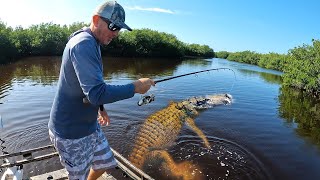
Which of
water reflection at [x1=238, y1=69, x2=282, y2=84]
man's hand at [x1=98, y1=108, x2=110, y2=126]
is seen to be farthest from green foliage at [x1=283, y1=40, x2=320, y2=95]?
man's hand at [x1=98, y1=108, x2=110, y2=126]

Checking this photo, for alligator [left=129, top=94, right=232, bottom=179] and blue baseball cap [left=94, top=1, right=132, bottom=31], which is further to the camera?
alligator [left=129, top=94, right=232, bottom=179]

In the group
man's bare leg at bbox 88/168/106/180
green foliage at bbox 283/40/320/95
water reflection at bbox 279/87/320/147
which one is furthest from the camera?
green foliage at bbox 283/40/320/95

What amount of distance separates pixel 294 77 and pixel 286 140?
2276cm

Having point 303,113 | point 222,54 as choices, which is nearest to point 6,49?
point 303,113

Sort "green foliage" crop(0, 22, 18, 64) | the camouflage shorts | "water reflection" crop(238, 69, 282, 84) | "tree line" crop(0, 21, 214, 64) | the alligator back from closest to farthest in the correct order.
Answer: the camouflage shorts → the alligator back → "green foliage" crop(0, 22, 18, 64) → "tree line" crop(0, 21, 214, 64) → "water reflection" crop(238, 69, 282, 84)

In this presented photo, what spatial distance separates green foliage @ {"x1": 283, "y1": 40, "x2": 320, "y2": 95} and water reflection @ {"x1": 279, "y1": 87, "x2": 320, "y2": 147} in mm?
1656

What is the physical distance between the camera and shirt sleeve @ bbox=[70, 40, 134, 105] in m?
2.88

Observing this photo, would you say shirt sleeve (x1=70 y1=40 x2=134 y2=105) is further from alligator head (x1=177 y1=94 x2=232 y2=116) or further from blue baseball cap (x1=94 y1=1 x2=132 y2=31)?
alligator head (x1=177 y1=94 x2=232 y2=116)

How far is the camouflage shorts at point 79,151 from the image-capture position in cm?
352

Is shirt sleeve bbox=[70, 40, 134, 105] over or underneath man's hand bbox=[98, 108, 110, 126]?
over

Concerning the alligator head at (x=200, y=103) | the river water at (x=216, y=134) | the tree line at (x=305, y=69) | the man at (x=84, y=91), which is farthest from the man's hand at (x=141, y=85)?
the tree line at (x=305, y=69)

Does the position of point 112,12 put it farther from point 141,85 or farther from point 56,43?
point 56,43

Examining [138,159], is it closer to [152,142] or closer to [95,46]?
[152,142]

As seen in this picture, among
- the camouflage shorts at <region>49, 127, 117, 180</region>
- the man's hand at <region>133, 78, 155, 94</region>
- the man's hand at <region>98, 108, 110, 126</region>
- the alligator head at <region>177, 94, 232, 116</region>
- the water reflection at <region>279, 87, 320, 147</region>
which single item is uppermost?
the man's hand at <region>133, 78, 155, 94</region>
